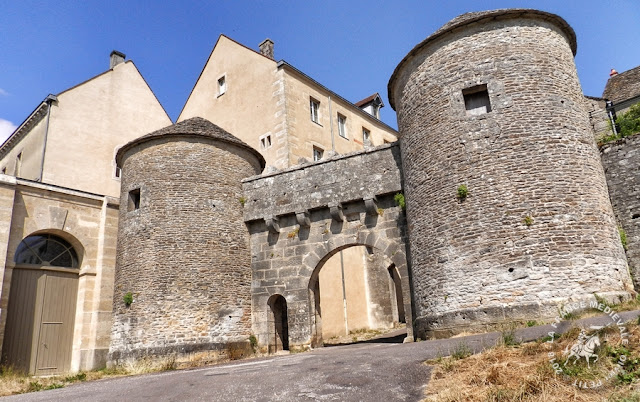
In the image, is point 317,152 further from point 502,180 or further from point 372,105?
point 502,180

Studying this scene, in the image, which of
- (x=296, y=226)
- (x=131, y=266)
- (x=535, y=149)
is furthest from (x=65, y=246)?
(x=535, y=149)

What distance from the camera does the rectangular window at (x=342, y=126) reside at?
2255cm

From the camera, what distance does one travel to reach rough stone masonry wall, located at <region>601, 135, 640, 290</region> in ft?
32.9

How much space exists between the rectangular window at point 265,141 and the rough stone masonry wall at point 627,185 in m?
11.8

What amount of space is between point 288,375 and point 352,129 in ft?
59.5

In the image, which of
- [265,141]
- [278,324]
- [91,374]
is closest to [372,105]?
[265,141]

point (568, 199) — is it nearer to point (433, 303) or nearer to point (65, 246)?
point (433, 303)

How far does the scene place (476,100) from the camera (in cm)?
1023

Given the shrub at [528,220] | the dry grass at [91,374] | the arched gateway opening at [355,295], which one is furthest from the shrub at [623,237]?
the dry grass at [91,374]

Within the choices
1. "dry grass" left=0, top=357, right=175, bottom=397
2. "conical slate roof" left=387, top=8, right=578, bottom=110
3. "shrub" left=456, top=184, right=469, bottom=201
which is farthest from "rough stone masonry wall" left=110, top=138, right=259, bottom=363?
"shrub" left=456, top=184, right=469, bottom=201

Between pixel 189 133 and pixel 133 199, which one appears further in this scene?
pixel 133 199

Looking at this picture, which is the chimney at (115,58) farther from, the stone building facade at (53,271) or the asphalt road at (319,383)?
the asphalt road at (319,383)

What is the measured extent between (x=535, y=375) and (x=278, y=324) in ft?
31.6

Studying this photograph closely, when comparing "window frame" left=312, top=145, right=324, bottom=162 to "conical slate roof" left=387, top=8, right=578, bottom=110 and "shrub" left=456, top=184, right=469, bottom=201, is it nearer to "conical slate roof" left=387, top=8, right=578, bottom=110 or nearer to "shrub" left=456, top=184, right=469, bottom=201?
"conical slate roof" left=387, top=8, right=578, bottom=110
